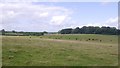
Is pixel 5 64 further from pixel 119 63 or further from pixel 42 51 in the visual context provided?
pixel 119 63

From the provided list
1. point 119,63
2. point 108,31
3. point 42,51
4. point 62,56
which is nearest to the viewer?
point 119,63

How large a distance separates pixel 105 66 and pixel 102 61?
1958mm

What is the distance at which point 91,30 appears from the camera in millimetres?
115875

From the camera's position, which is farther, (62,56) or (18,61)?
(62,56)

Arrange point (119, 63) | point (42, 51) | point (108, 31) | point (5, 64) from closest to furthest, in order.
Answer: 1. point (5, 64)
2. point (119, 63)
3. point (42, 51)
4. point (108, 31)

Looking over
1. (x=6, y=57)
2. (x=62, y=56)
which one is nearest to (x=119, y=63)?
(x=62, y=56)

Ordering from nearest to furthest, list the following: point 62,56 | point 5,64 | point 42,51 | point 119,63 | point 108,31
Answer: point 5,64
point 119,63
point 62,56
point 42,51
point 108,31

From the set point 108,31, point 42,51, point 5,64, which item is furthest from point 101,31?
point 5,64

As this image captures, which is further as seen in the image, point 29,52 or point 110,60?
point 29,52

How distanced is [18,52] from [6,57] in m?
2.92

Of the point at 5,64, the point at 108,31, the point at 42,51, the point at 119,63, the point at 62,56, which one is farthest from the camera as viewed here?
the point at 108,31

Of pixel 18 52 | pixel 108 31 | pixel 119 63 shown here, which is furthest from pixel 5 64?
pixel 108 31

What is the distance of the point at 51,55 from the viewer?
93.5 ft

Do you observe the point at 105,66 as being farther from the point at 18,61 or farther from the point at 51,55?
the point at 18,61
